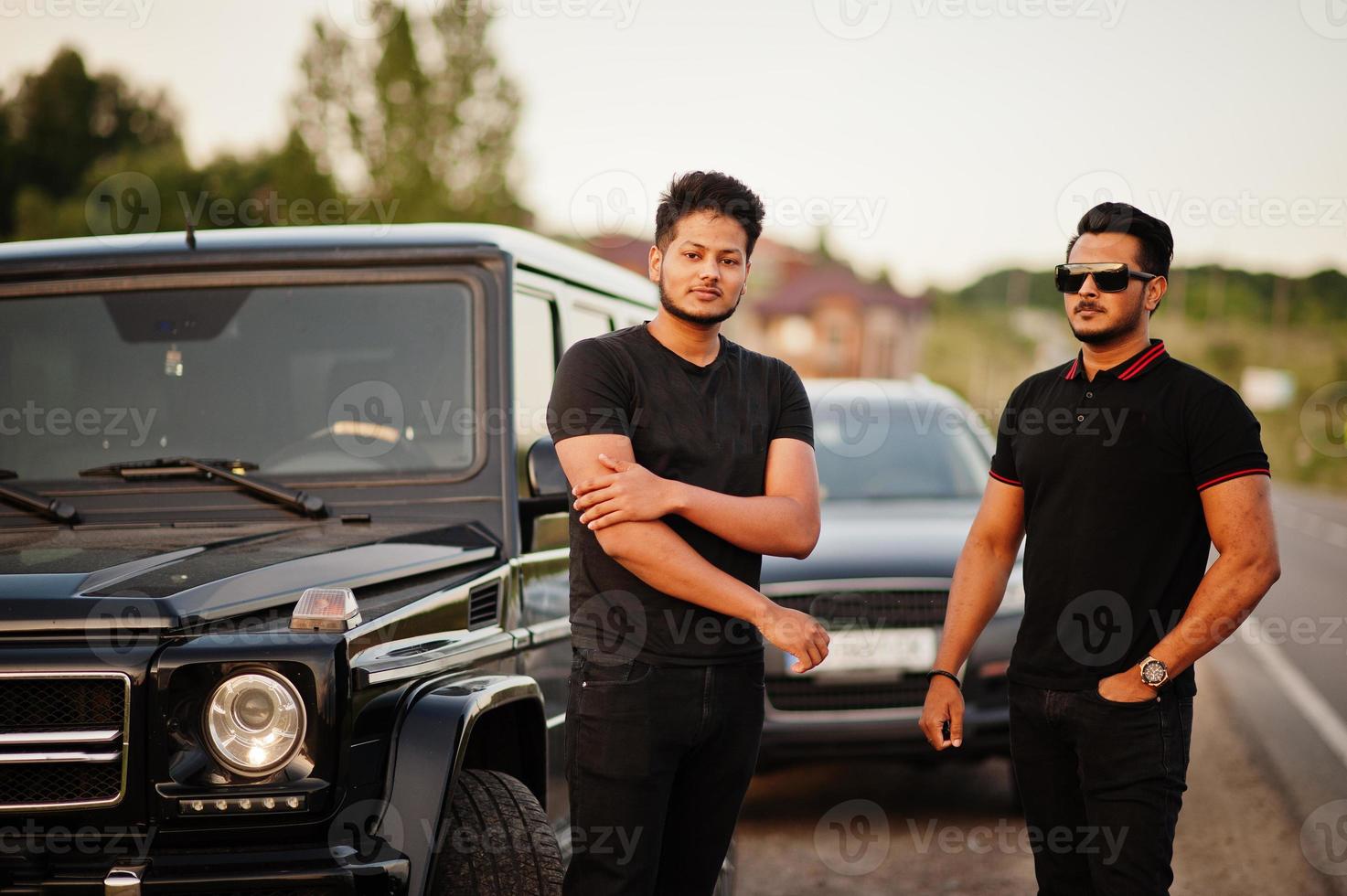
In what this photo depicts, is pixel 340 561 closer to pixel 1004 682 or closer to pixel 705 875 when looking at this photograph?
pixel 705 875

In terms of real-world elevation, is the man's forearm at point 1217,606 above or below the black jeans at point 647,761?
above

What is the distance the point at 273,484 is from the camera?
3.70m

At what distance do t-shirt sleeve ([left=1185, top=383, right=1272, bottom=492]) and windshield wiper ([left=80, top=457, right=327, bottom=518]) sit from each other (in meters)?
2.21

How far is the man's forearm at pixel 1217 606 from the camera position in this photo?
3.01 meters

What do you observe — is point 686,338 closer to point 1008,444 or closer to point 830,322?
point 1008,444

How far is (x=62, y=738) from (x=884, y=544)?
449 cm

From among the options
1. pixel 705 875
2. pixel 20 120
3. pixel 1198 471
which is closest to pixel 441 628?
pixel 705 875

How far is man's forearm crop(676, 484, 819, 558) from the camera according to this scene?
2.96 meters

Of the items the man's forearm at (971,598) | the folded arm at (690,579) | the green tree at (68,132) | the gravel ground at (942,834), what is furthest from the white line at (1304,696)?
the green tree at (68,132)

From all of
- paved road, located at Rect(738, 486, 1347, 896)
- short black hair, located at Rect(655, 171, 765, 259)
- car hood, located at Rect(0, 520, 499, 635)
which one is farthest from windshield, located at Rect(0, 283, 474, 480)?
paved road, located at Rect(738, 486, 1347, 896)

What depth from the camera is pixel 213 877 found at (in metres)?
2.58

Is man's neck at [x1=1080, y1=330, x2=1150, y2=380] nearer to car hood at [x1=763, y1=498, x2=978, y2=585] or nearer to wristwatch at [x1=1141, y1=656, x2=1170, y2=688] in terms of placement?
wristwatch at [x1=1141, y1=656, x2=1170, y2=688]

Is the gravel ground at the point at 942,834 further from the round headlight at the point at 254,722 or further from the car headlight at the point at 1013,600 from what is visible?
the round headlight at the point at 254,722

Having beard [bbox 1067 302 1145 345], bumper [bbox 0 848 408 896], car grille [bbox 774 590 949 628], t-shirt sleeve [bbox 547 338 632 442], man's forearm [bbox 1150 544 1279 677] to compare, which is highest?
beard [bbox 1067 302 1145 345]
